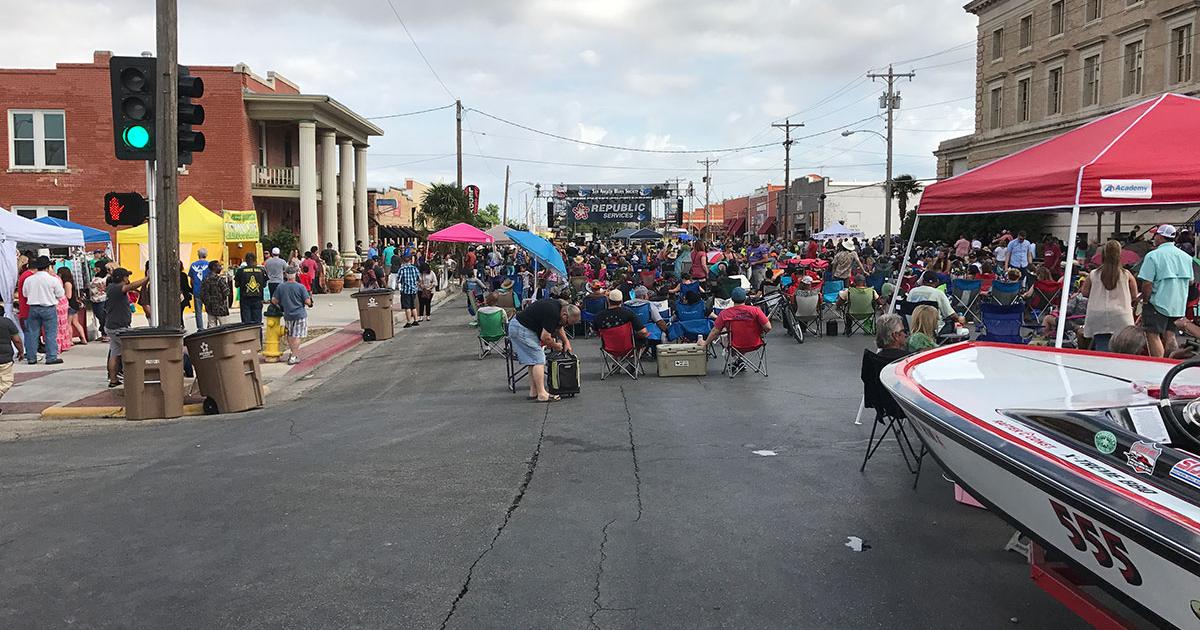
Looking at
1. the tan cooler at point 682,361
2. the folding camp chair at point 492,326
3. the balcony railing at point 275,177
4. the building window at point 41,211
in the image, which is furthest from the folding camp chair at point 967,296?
the building window at point 41,211

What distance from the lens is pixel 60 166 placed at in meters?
30.4

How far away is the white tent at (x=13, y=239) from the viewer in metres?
14.9

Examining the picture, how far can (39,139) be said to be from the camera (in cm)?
3045

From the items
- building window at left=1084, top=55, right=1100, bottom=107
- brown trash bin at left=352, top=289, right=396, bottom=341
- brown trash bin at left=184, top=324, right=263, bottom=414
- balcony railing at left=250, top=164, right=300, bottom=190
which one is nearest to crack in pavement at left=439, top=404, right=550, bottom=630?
brown trash bin at left=184, top=324, right=263, bottom=414

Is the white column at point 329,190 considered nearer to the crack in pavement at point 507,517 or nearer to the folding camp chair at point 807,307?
the folding camp chair at point 807,307

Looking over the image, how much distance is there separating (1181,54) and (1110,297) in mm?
28113

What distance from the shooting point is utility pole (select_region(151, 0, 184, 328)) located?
10.8 m

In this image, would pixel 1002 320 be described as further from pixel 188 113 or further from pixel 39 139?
pixel 39 139

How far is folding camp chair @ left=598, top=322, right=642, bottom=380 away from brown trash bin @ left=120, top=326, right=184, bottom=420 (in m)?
5.17

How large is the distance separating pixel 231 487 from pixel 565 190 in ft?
207

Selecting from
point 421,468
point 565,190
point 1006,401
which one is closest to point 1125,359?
point 1006,401

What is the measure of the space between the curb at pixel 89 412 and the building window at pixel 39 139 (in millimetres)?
23706

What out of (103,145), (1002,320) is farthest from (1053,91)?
(103,145)

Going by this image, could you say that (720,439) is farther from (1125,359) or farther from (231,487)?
→ (231,487)
